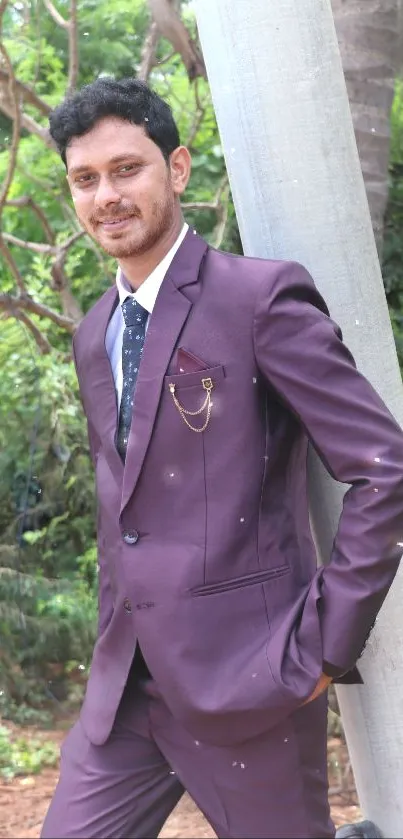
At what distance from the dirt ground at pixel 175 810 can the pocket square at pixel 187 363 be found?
2.61 meters

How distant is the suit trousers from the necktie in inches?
19.8

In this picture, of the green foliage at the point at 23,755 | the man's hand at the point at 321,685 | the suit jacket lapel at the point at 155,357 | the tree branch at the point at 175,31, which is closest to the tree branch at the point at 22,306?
the tree branch at the point at 175,31

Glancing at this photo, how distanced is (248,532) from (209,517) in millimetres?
84

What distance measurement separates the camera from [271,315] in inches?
81.7

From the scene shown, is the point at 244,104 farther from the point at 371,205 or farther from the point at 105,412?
the point at 371,205

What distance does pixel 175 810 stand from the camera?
439cm

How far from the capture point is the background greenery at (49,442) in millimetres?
5180

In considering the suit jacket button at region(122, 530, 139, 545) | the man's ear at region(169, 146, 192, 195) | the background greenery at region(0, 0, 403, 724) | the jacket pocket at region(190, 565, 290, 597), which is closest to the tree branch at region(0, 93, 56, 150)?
the background greenery at region(0, 0, 403, 724)

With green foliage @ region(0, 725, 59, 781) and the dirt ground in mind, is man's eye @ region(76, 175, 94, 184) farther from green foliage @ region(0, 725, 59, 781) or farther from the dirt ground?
green foliage @ region(0, 725, 59, 781)

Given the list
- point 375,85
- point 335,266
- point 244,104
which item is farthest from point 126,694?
point 375,85

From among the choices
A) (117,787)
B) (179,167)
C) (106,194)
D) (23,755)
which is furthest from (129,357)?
(23,755)

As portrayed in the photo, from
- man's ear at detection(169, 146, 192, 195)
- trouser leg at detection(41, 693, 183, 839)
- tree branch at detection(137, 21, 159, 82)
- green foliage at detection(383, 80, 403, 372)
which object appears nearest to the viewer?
trouser leg at detection(41, 693, 183, 839)

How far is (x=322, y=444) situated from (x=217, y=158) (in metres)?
4.72

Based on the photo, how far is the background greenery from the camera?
17.0 ft
